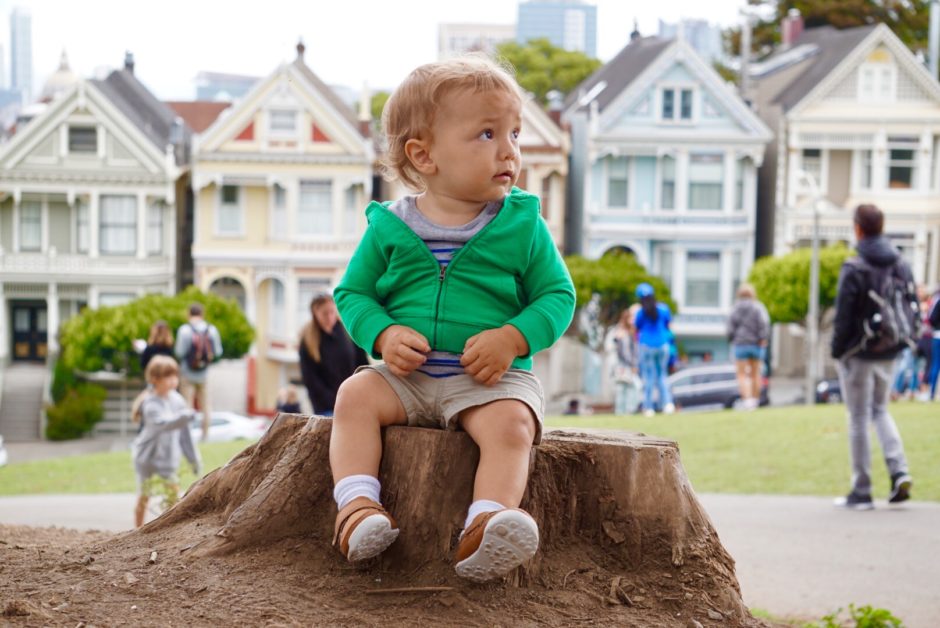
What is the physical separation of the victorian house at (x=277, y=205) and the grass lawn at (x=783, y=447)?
2125cm

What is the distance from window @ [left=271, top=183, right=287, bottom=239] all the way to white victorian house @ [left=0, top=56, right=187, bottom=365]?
2.95 m

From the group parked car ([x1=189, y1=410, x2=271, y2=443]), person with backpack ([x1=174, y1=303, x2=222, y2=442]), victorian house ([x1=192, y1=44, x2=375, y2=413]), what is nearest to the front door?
victorian house ([x1=192, y1=44, x2=375, y2=413])

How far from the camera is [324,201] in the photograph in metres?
36.9

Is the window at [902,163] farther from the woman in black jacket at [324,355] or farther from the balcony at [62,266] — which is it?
the woman in black jacket at [324,355]

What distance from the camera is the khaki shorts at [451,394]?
3.89m

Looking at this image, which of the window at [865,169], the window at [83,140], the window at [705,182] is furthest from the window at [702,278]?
the window at [83,140]

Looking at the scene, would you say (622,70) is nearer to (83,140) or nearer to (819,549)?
(83,140)

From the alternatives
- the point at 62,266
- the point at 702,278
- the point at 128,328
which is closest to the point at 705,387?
the point at 702,278

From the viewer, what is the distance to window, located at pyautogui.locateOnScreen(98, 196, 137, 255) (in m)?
36.7

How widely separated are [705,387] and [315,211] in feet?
49.4

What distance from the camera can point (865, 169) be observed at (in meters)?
37.8

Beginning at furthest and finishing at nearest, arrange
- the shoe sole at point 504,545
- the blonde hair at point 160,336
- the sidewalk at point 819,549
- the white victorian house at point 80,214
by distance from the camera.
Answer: the white victorian house at point 80,214
the blonde hair at point 160,336
the sidewalk at point 819,549
the shoe sole at point 504,545

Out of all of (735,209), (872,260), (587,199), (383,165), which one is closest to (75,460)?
(872,260)

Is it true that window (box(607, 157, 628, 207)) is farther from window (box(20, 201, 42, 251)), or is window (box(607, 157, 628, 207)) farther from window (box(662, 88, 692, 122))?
window (box(20, 201, 42, 251))
